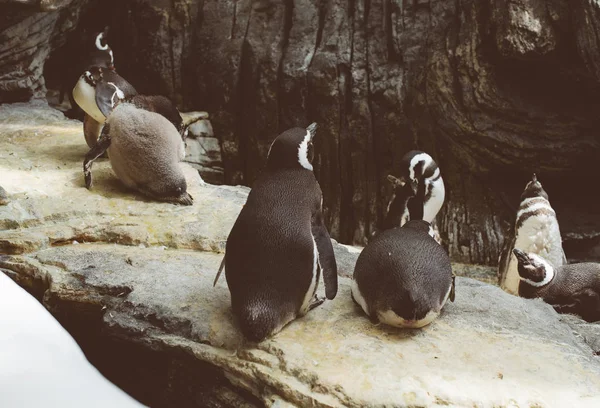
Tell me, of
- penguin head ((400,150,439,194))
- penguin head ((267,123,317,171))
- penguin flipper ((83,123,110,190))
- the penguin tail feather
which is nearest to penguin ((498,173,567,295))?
penguin head ((400,150,439,194))

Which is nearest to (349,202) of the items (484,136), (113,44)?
(484,136)

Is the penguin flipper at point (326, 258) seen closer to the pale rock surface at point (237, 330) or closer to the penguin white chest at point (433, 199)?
the pale rock surface at point (237, 330)

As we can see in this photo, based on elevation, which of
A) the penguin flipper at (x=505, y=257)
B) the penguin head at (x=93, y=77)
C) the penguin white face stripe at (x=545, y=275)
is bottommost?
the penguin flipper at (x=505, y=257)

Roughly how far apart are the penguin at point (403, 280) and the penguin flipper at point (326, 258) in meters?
0.14

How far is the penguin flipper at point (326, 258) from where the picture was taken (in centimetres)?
246

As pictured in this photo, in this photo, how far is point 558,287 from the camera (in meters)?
3.70

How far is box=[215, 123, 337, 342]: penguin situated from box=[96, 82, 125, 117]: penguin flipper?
2192 millimetres

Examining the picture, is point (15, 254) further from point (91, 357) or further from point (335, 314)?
point (335, 314)

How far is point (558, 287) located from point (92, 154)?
2814 mm

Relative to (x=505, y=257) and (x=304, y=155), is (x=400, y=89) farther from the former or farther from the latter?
(x=304, y=155)

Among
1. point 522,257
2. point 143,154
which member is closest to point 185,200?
point 143,154

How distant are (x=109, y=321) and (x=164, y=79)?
407 cm

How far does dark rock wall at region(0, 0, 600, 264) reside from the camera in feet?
15.3

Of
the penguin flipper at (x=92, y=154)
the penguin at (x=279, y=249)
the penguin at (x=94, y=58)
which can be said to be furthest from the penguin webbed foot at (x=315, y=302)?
the penguin at (x=94, y=58)
